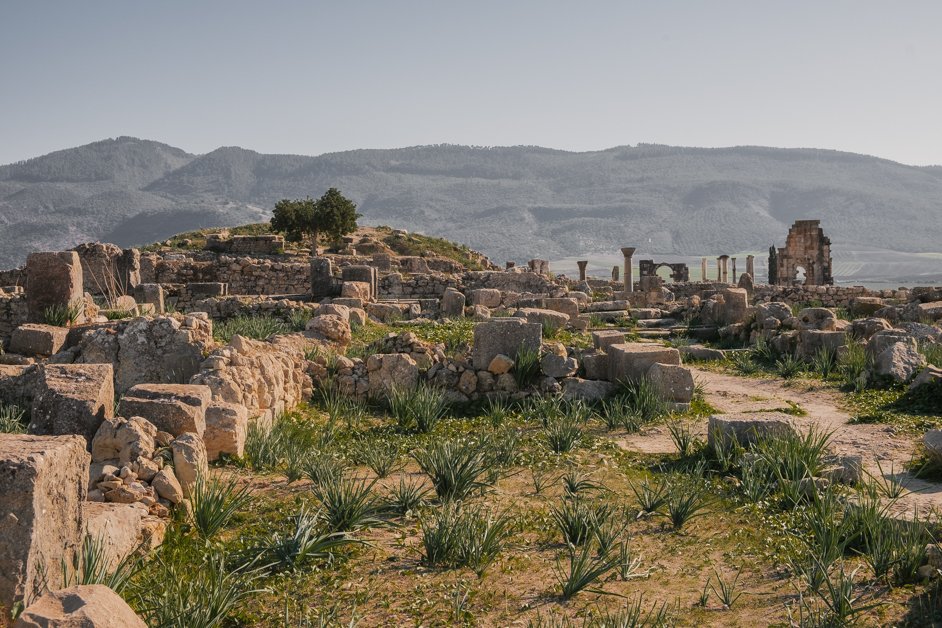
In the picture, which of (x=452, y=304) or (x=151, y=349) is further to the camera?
(x=452, y=304)

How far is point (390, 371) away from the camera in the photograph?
11.3 metres

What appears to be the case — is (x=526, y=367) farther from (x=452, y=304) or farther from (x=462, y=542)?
(x=452, y=304)

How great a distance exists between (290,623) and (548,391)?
7.10m

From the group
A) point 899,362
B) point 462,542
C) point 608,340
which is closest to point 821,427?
point 899,362

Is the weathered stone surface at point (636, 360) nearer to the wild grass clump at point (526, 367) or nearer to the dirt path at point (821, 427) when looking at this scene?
the dirt path at point (821, 427)

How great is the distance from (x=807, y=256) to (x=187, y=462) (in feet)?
139

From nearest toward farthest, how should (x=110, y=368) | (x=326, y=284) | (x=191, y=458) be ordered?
Answer: (x=191, y=458) → (x=110, y=368) → (x=326, y=284)

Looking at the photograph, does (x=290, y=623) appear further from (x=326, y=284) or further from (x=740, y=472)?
(x=326, y=284)

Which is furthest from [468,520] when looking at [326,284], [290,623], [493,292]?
[493,292]

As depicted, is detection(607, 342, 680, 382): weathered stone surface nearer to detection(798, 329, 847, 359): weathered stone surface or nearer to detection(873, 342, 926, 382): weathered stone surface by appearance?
detection(873, 342, 926, 382): weathered stone surface

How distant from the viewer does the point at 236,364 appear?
914 centimetres

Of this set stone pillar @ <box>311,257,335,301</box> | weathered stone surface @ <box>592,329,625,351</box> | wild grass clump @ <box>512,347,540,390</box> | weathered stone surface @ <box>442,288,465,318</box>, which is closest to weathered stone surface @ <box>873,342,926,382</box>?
weathered stone surface @ <box>592,329,625,351</box>

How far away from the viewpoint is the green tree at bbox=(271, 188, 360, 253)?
44.9m

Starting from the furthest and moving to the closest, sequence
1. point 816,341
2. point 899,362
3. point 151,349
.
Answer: point 816,341 → point 899,362 → point 151,349
